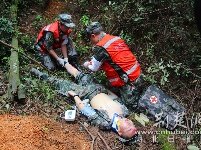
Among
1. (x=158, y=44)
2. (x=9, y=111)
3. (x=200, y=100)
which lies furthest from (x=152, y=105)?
(x=9, y=111)

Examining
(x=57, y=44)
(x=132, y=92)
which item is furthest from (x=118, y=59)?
(x=57, y=44)

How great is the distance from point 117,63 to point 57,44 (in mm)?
1828

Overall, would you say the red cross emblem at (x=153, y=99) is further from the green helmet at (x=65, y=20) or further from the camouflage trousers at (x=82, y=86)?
the green helmet at (x=65, y=20)

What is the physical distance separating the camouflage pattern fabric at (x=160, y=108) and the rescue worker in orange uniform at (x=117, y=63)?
263 mm

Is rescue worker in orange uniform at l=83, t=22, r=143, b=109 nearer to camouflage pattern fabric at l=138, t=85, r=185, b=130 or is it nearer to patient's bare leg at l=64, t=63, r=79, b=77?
camouflage pattern fabric at l=138, t=85, r=185, b=130

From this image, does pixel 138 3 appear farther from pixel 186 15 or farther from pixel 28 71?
pixel 28 71

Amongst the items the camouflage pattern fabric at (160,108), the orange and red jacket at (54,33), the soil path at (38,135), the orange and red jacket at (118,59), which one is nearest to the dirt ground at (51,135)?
the soil path at (38,135)

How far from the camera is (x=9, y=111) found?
4.85 m

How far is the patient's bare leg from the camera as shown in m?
6.22

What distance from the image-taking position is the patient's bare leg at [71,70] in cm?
622

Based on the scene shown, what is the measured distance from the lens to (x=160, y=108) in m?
5.22

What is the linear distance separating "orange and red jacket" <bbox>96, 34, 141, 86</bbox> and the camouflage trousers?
1.30ft

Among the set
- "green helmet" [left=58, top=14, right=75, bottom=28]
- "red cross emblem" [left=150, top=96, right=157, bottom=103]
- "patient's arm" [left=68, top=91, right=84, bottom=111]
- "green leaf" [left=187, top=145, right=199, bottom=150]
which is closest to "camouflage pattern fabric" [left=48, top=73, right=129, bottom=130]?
"patient's arm" [left=68, top=91, right=84, bottom=111]

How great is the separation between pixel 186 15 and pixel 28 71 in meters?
3.98
